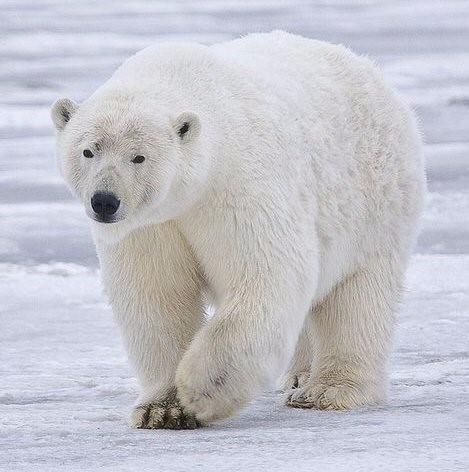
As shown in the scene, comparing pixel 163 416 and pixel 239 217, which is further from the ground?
pixel 239 217

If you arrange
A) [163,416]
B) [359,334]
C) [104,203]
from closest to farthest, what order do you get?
[104,203] → [163,416] → [359,334]

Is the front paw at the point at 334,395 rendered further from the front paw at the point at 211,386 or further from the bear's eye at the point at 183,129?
the bear's eye at the point at 183,129

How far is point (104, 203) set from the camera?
12.6 ft

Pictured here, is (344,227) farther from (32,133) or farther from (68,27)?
(68,27)

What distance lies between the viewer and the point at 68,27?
58.7 ft

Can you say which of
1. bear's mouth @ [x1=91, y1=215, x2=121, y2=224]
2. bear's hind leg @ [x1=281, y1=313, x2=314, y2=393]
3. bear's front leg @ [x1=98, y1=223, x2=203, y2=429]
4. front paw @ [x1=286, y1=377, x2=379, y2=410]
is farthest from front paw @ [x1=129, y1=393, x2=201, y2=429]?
bear's hind leg @ [x1=281, y1=313, x2=314, y2=393]

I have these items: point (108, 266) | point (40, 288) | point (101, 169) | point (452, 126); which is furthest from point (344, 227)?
point (452, 126)

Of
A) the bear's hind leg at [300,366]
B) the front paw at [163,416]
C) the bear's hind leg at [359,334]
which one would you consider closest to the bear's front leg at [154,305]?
the front paw at [163,416]

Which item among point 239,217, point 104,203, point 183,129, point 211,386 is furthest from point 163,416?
point 183,129

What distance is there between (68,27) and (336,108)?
13.4 meters

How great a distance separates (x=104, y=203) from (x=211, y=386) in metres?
0.72

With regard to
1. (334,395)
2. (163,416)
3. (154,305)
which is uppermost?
(154,305)

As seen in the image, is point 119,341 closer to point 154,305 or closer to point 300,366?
point 300,366

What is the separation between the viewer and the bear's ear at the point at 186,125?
4.03 metres
